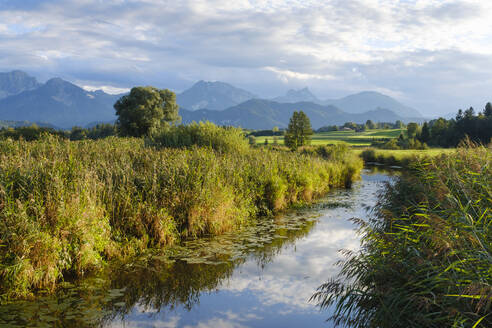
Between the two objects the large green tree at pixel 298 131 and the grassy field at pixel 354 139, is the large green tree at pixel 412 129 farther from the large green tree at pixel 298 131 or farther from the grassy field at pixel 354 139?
the large green tree at pixel 298 131

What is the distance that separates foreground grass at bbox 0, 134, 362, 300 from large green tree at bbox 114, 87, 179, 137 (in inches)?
1576

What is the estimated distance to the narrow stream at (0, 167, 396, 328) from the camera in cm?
635

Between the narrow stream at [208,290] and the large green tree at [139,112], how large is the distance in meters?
43.4

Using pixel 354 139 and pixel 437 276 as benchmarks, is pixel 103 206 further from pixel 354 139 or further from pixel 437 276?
pixel 354 139

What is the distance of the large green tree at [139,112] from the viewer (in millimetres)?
52156

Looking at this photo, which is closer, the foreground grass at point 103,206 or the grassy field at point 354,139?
the foreground grass at point 103,206

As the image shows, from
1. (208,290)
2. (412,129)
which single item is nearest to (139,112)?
(208,290)

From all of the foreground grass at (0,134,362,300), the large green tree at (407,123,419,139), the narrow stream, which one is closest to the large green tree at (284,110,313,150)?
the large green tree at (407,123,419,139)

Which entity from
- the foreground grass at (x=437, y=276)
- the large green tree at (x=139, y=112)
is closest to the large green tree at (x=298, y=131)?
the large green tree at (x=139, y=112)

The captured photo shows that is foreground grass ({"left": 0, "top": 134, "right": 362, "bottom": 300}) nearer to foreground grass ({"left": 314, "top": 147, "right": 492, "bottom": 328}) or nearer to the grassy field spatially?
foreground grass ({"left": 314, "top": 147, "right": 492, "bottom": 328})

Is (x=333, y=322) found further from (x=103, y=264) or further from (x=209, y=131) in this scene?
(x=209, y=131)

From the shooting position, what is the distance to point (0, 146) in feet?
42.8

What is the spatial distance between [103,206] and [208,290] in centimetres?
331

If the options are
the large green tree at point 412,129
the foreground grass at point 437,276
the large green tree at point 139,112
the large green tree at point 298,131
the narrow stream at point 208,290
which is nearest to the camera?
the foreground grass at point 437,276
